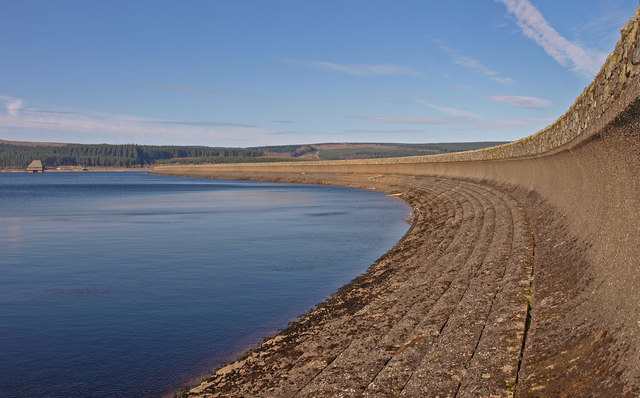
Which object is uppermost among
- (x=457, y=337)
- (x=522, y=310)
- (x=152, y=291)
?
(x=522, y=310)

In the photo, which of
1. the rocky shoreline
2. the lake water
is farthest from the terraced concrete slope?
the lake water

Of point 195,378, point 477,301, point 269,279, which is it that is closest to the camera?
point 195,378

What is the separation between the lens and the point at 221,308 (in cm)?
1620

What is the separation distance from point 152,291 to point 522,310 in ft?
40.6

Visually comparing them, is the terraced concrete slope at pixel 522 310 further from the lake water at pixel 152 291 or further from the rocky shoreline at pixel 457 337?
the lake water at pixel 152 291

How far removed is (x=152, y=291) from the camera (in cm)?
1867

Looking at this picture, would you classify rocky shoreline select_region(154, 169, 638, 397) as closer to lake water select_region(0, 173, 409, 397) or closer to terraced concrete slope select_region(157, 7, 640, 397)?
terraced concrete slope select_region(157, 7, 640, 397)

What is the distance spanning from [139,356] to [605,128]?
1042cm

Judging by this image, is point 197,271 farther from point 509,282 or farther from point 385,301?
point 509,282

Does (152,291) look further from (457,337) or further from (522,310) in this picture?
(522,310)

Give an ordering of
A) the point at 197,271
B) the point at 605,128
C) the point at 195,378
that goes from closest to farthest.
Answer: the point at 605,128 < the point at 195,378 < the point at 197,271

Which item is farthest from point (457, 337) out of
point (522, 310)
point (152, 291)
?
point (152, 291)

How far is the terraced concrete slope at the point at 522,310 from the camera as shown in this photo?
780 centimetres

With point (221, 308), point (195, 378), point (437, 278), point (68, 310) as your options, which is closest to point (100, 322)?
point (68, 310)
